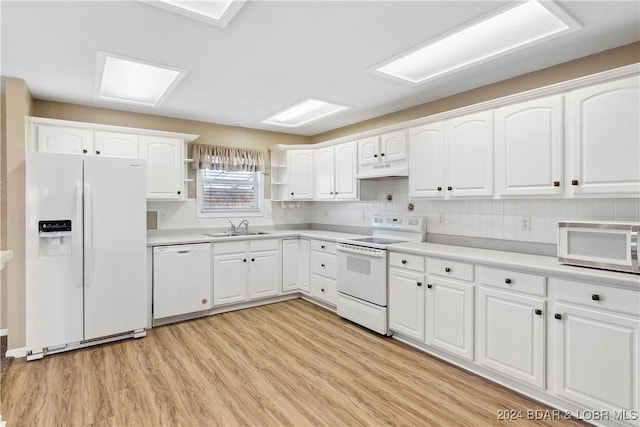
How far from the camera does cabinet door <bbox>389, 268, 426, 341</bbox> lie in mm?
3084

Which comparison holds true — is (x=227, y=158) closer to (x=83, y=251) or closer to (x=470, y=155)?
(x=83, y=251)

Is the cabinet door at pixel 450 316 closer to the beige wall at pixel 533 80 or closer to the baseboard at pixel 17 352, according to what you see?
the beige wall at pixel 533 80

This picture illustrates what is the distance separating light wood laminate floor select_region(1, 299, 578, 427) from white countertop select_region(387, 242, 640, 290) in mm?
920

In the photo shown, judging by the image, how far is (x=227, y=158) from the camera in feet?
15.7

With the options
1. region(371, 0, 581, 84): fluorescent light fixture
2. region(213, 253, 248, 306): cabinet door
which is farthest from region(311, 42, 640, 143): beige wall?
region(213, 253, 248, 306): cabinet door

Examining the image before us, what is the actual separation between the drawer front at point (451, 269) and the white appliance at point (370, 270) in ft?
1.83

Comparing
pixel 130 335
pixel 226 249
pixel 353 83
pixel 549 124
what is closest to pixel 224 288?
pixel 226 249

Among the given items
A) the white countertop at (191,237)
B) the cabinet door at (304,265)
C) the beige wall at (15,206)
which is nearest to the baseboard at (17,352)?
the beige wall at (15,206)

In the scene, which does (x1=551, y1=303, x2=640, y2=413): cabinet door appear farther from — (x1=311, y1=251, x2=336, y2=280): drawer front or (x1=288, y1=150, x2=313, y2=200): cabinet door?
(x1=288, y1=150, x2=313, y2=200): cabinet door

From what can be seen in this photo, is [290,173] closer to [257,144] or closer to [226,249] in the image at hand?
[257,144]

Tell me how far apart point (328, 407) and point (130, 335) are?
7.58ft

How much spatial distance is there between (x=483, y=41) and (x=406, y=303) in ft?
7.52

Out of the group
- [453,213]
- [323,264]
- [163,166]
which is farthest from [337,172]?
[163,166]

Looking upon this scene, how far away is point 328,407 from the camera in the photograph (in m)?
2.28
